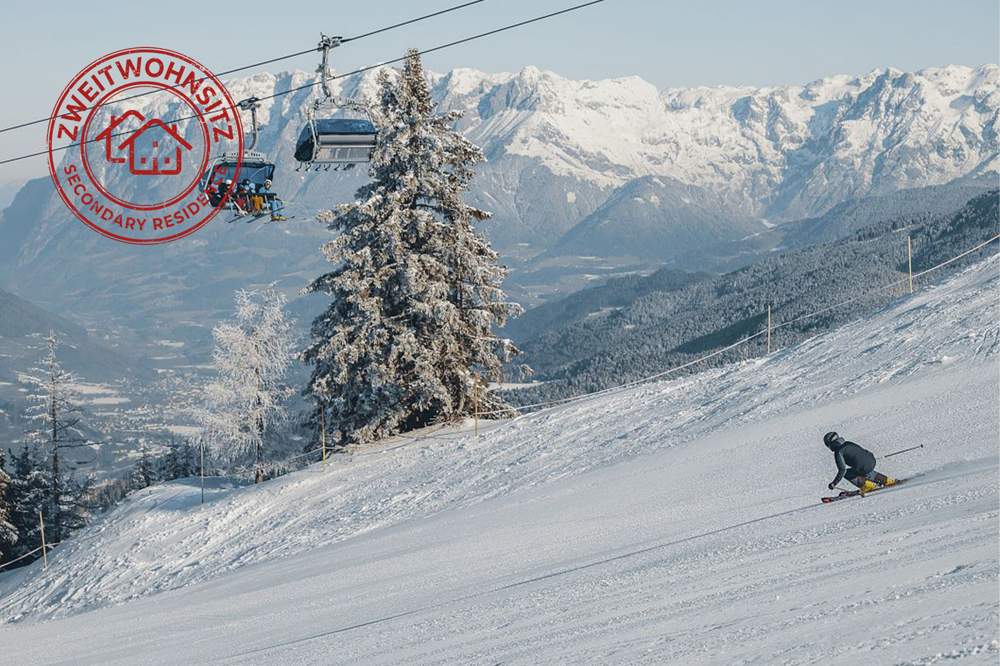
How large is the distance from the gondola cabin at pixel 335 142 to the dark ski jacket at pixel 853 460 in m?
13.7

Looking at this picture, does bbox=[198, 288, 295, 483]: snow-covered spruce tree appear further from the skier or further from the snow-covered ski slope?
the skier

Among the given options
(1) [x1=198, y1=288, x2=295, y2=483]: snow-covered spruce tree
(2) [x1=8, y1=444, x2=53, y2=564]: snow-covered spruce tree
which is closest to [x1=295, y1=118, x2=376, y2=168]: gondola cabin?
(1) [x1=198, y1=288, x2=295, y2=483]: snow-covered spruce tree

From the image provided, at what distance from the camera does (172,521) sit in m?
32.5

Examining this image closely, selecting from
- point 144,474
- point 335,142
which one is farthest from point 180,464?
point 335,142

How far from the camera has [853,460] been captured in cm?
1616

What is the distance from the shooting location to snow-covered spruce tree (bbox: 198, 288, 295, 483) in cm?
4816

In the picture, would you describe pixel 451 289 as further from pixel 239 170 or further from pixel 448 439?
pixel 239 170

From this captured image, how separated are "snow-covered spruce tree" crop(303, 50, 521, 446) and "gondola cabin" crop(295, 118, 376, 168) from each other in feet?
21.8

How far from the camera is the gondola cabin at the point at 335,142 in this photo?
25.6 meters

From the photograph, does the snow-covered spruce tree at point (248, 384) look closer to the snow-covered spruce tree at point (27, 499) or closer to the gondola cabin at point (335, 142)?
the snow-covered spruce tree at point (27, 499)

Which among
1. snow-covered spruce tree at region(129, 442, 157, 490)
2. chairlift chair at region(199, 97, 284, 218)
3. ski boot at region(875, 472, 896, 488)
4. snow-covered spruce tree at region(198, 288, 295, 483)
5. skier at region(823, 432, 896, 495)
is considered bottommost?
ski boot at region(875, 472, 896, 488)

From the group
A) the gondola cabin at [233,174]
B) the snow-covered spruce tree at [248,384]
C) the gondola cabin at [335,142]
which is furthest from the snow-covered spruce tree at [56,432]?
the gondola cabin at [335,142]

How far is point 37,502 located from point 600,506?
130ft

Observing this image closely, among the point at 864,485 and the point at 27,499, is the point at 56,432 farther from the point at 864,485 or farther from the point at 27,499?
the point at 864,485
